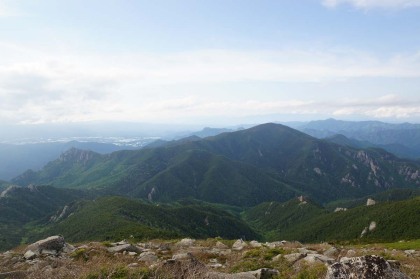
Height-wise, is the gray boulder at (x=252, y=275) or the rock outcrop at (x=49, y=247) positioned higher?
the gray boulder at (x=252, y=275)

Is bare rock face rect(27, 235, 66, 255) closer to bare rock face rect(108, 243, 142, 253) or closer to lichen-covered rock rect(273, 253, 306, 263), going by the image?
bare rock face rect(108, 243, 142, 253)

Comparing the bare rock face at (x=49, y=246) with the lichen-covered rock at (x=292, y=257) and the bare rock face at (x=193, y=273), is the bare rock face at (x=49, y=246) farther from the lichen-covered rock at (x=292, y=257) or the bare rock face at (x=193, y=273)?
the lichen-covered rock at (x=292, y=257)

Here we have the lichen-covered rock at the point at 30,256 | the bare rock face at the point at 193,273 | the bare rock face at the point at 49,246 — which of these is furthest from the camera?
the bare rock face at the point at 49,246

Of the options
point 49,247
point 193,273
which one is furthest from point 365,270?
point 49,247

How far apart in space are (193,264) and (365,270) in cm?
1002

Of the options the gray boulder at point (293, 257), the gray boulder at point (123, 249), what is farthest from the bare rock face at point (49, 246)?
the gray boulder at point (293, 257)

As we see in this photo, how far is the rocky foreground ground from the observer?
509 inches

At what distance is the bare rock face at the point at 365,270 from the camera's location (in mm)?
12352

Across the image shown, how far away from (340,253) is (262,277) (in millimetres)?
14115

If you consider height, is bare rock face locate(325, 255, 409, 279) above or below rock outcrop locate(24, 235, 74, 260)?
above

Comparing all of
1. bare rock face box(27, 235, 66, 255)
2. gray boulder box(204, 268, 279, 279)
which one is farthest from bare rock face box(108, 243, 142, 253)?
gray boulder box(204, 268, 279, 279)

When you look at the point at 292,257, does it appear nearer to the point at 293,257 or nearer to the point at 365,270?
the point at 293,257

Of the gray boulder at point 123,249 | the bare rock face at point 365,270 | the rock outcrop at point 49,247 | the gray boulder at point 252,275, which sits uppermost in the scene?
the bare rock face at point 365,270

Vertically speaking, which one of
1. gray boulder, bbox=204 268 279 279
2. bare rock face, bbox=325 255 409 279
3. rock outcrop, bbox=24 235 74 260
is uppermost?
bare rock face, bbox=325 255 409 279
